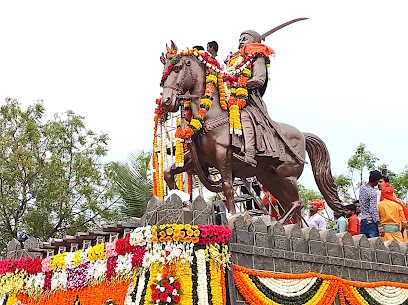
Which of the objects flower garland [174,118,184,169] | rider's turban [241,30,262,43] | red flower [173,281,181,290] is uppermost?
rider's turban [241,30,262,43]

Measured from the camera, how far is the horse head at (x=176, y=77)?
28.0 feet

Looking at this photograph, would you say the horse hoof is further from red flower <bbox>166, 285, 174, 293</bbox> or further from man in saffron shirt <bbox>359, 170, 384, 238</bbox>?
red flower <bbox>166, 285, 174, 293</bbox>

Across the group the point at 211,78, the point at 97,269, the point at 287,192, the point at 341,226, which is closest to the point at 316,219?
the point at 341,226

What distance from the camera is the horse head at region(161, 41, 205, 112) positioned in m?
8.52

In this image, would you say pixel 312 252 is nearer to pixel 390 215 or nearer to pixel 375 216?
pixel 375 216

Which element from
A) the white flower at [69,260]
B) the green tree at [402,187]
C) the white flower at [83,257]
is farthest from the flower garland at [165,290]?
the green tree at [402,187]

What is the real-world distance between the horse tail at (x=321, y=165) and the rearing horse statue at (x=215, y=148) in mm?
564

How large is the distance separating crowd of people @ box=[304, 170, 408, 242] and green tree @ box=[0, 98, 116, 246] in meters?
9.03

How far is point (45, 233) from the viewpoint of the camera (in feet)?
55.3

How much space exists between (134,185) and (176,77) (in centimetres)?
875

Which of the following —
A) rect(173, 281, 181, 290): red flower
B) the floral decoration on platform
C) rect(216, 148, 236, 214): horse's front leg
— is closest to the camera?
rect(173, 281, 181, 290): red flower

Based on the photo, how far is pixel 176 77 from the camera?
28.5 feet

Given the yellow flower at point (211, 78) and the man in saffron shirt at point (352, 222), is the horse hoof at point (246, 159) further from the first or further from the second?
the man in saffron shirt at point (352, 222)

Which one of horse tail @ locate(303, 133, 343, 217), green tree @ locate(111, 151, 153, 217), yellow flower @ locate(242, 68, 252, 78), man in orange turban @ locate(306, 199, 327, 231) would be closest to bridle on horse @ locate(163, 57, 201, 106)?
yellow flower @ locate(242, 68, 252, 78)
